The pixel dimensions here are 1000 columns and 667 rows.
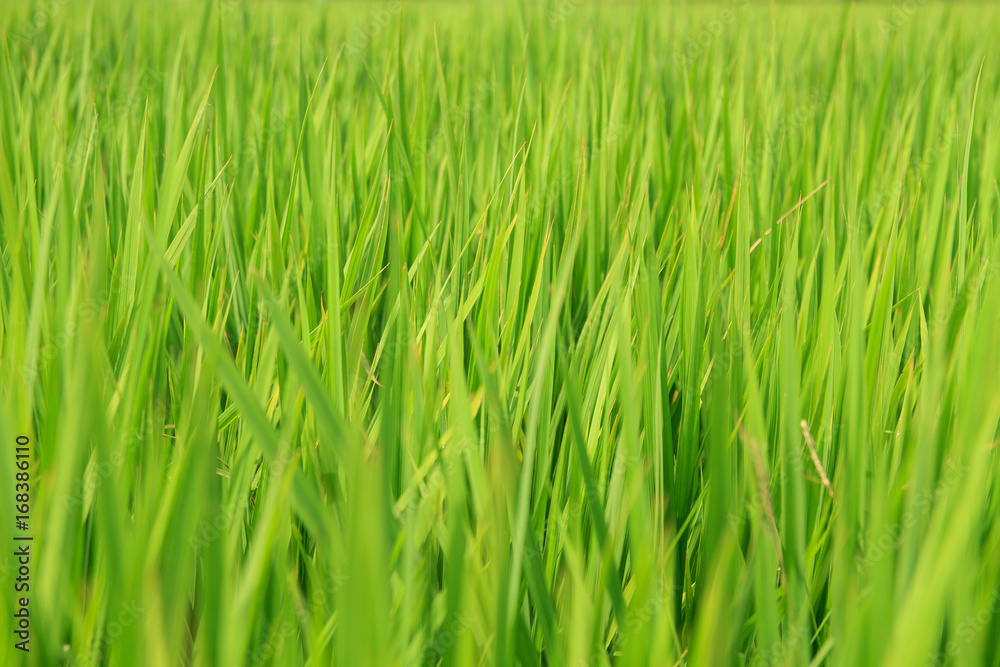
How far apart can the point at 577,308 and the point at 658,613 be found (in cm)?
47

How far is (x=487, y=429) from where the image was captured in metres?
0.52

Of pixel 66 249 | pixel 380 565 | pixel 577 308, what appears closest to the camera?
pixel 380 565

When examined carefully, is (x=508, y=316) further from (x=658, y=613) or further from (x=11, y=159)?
(x=11, y=159)

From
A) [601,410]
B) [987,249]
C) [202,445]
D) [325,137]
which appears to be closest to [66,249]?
[202,445]

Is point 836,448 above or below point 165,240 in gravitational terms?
below

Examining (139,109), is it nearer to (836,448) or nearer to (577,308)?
(577,308)

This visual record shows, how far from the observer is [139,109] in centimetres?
114

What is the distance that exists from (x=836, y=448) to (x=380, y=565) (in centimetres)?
39

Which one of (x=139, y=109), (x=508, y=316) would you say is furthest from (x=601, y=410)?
(x=139, y=109)

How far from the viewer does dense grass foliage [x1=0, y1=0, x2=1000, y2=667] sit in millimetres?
330

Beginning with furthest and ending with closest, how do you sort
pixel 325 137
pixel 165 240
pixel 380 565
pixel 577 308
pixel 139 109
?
pixel 139 109 < pixel 325 137 < pixel 577 308 < pixel 165 240 < pixel 380 565

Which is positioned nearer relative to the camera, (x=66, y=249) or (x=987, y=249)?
(x=66, y=249)

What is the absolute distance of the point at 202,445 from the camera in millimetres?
304

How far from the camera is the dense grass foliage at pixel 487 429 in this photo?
0.33 m
